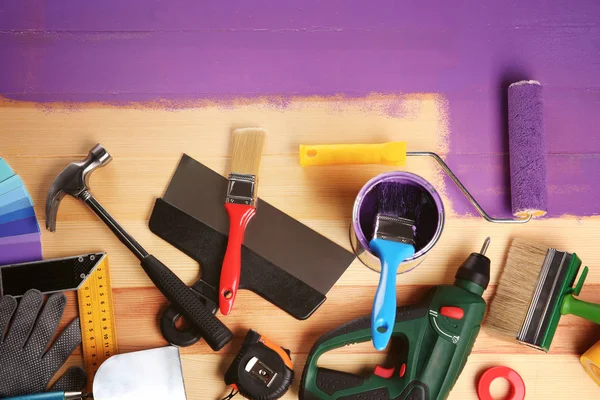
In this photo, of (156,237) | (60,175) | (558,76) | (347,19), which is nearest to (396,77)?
(347,19)

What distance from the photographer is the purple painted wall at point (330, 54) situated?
1.12m

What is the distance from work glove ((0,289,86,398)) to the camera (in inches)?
40.0

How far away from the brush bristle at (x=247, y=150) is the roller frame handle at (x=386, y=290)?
309 mm

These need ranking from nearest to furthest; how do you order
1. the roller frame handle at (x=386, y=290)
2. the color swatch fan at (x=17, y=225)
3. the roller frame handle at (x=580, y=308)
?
1. the roller frame handle at (x=386, y=290)
2. the roller frame handle at (x=580, y=308)
3. the color swatch fan at (x=17, y=225)

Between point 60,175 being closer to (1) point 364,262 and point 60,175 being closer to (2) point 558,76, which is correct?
(1) point 364,262

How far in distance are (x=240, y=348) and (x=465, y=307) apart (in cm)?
44

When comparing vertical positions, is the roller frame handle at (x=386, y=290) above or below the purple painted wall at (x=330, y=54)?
below

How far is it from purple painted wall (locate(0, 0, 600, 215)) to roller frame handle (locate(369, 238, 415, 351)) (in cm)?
34

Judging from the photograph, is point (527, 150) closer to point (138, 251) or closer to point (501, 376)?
point (501, 376)

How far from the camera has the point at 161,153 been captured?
1.11 metres

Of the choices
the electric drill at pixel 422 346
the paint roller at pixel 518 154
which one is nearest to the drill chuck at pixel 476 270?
the electric drill at pixel 422 346

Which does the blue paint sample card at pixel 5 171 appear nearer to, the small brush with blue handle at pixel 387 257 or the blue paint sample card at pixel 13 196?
the blue paint sample card at pixel 13 196

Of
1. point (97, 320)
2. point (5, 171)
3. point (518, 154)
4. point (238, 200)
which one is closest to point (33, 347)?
point (97, 320)

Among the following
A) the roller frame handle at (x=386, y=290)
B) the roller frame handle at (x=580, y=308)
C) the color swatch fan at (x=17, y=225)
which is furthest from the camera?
the color swatch fan at (x=17, y=225)
